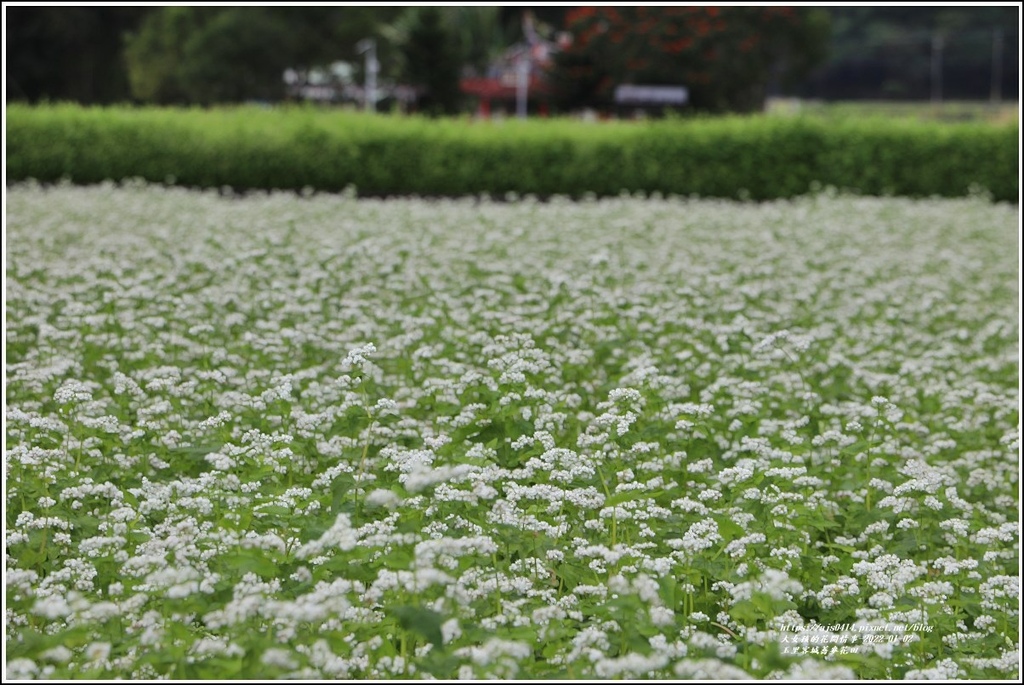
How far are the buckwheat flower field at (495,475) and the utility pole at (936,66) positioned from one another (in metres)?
39.1

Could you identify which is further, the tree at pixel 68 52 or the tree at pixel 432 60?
the tree at pixel 432 60

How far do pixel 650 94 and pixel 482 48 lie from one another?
12991mm

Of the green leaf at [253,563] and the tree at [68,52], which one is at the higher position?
the tree at [68,52]

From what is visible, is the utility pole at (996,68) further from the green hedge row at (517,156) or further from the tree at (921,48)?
the green hedge row at (517,156)

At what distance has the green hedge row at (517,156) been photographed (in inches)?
720

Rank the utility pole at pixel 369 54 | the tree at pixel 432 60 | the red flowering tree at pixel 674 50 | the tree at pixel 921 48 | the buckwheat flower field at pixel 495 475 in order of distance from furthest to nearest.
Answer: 1. the tree at pixel 921 48
2. the utility pole at pixel 369 54
3. the tree at pixel 432 60
4. the red flowering tree at pixel 674 50
5. the buckwheat flower field at pixel 495 475

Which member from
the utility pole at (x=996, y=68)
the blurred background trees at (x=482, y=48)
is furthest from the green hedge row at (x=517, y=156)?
the utility pole at (x=996, y=68)

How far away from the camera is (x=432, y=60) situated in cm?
3797

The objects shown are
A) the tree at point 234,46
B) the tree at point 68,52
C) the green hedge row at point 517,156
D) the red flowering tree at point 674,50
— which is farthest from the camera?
the tree at point 234,46

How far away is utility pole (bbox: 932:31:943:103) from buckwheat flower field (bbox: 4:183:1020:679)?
3915 centimetres

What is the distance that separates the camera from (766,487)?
15.8 ft

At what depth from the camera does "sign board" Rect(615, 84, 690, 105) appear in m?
35.2

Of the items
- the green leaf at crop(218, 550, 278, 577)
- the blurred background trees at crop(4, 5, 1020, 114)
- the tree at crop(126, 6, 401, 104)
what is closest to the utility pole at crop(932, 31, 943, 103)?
the blurred background trees at crop(4, 5, 1020, 114)

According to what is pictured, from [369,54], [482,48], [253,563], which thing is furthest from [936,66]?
[253,563]
